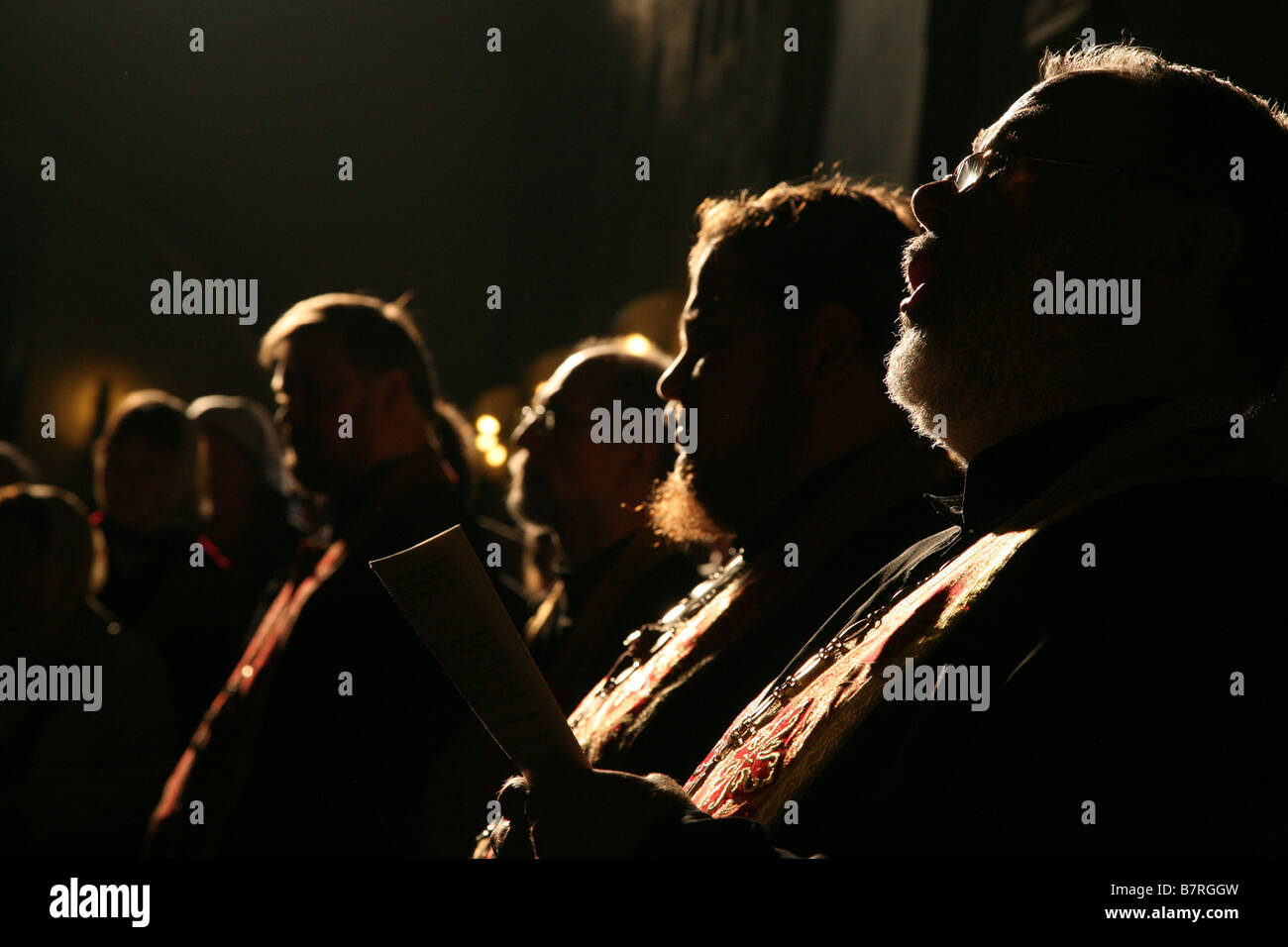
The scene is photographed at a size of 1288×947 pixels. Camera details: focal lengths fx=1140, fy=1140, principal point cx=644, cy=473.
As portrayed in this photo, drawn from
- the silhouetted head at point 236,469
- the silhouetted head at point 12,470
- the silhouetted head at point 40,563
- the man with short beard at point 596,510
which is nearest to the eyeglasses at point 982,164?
the man with short beard at point 596,510

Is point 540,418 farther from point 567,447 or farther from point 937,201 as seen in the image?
point 937,201

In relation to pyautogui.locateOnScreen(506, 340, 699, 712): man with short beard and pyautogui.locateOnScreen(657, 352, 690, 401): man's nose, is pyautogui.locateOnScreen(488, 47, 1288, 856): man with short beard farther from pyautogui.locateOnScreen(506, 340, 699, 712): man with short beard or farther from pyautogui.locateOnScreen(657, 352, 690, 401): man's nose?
pyautogui.locateOnScreen(506, 340, 699, 712): man with short beard

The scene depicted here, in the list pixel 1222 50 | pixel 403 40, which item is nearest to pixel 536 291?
pixel 403 40

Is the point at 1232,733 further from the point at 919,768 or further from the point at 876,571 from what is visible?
the point at 876,571

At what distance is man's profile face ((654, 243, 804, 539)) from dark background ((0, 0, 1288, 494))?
→ 3506mm

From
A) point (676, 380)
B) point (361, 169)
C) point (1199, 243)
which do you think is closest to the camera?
point (1199, 243)

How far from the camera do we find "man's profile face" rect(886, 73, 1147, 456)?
1.47 metres

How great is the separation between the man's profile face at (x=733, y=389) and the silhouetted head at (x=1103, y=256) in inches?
18.4

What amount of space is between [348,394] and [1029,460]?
6.99 feet

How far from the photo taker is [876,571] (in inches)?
70.2

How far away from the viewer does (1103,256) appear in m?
1.47

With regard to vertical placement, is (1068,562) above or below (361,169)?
below

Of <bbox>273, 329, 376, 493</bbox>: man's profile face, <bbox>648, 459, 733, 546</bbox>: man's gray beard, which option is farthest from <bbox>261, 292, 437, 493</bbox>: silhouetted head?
<bbox>648, 459, 733, 546</bbox>: man's gray beard

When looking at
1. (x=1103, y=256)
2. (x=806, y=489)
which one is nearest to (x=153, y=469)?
(x=806, y=489)
